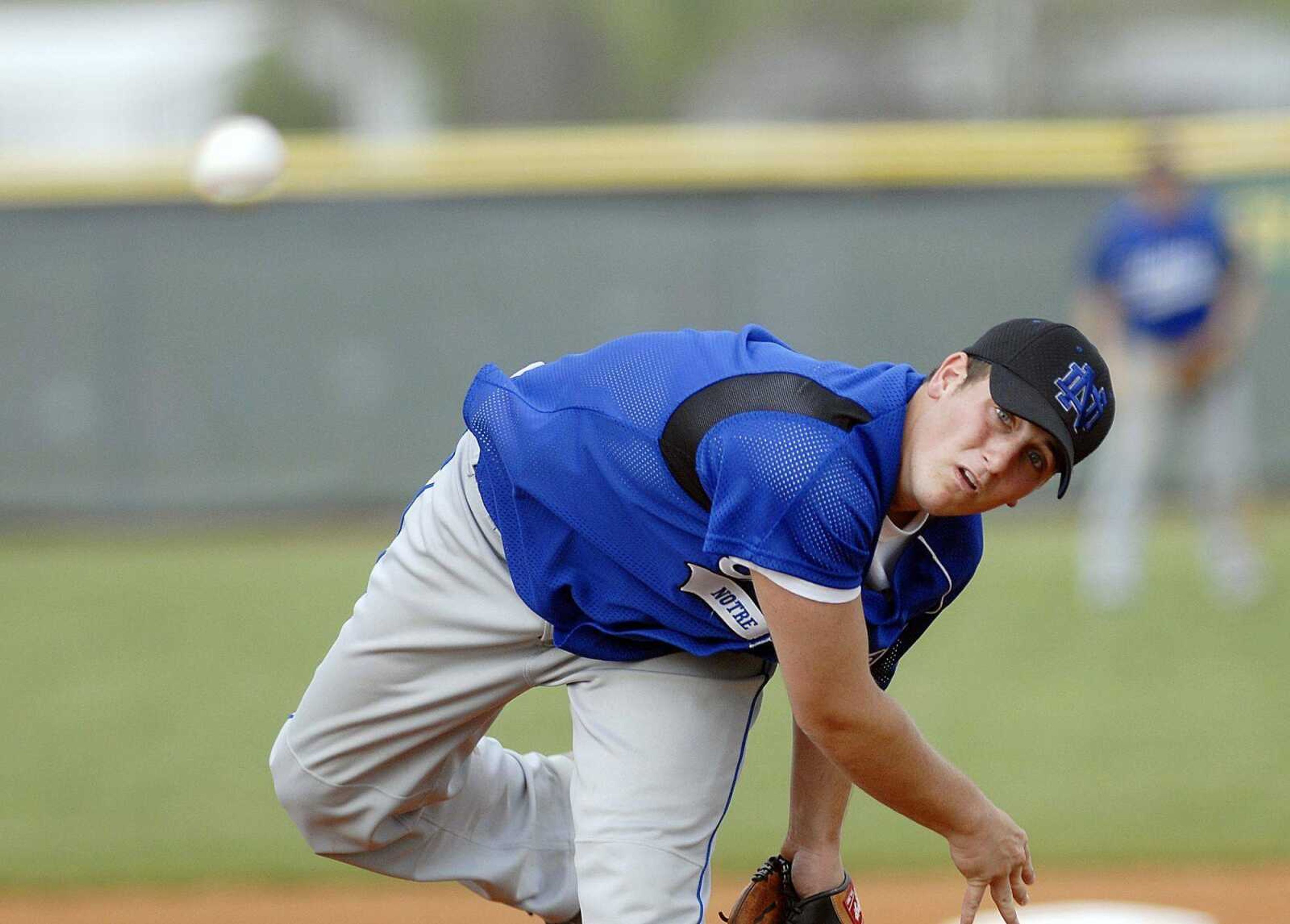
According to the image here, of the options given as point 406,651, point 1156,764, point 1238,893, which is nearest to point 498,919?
point 406,651

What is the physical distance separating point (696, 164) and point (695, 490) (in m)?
7.51

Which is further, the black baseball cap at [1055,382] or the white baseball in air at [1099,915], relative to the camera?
the white baseball in air at [1099,915]

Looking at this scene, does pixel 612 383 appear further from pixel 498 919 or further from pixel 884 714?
pixel 498 919

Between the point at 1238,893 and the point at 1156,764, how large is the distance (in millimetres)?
1071

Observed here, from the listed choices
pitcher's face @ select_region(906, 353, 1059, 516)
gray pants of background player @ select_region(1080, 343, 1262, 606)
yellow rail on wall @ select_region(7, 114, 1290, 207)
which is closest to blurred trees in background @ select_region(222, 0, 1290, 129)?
yellow rail on wall @ select_region(7, 114, 1290, 207)

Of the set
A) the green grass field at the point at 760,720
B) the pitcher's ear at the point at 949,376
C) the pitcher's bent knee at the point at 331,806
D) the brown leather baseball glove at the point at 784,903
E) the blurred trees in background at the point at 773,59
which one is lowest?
the green grass field at the point at 760,720

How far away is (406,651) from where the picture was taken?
9.75ft

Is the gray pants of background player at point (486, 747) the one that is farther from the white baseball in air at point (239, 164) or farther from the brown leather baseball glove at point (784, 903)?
the white baseball in air at point (239, 164)

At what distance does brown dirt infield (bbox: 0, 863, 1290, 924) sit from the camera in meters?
4.12

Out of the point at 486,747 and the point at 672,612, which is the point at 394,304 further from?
the point at 672,612

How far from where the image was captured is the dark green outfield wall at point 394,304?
9773mm

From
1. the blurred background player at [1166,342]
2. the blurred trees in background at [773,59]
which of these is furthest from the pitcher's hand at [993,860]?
the blurred trees in background at [773,59]

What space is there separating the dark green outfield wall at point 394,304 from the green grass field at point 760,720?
1332 mm

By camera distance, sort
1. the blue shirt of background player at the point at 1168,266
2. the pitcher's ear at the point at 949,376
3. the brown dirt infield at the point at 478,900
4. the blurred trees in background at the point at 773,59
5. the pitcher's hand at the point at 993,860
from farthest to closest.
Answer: the blurred trees in background at the point at 773,59 → the blue shirt of background player at the point at 1168,266 → the brown dirt infield at the point at 478,900 → the pitcher's hand at the point at 993,860 → the pitcher's ear at the point at 949,376
